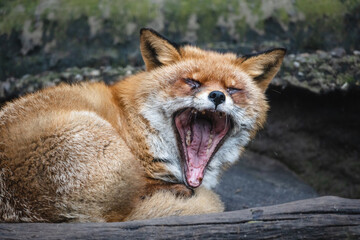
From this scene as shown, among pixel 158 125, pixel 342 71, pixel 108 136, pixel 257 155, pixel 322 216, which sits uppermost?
pixel 108 136

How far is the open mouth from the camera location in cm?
342

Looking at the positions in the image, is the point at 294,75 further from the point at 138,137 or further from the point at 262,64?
the point at 138,137

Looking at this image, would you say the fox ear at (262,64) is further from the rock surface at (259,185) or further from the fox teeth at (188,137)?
the rock surface at (259,185)

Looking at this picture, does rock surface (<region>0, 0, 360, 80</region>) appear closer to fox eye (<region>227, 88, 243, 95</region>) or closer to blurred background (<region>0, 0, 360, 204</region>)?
blurred background (<region>0, 0, 360, 204</region>)

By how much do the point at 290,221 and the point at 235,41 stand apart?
141 inches

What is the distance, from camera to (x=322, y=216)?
2.43 m

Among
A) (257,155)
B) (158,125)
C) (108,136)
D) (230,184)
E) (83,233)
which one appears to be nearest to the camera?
(83,233)

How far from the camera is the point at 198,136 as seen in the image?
11.6 feet

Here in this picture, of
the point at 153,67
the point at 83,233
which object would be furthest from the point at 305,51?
the point at 83,233

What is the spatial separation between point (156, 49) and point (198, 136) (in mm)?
943

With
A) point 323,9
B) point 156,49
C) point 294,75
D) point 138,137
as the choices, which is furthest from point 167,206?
point 323,9

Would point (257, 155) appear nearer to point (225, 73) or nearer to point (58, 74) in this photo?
point (225, 73)

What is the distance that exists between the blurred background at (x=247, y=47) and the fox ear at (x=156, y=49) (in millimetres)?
1659

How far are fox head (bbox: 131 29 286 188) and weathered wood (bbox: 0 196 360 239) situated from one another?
3.03ft
